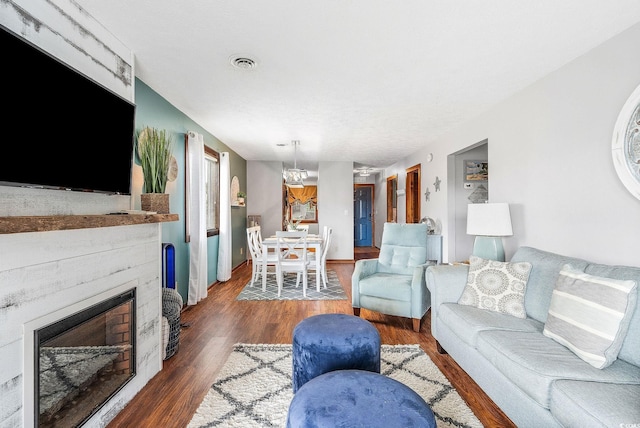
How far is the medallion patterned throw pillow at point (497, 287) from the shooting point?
2201 millimetres

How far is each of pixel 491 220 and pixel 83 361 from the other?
323 cm

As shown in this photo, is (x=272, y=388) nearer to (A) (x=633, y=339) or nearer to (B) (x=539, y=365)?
(B) (x=539, y=365)

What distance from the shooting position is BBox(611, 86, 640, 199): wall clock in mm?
1850

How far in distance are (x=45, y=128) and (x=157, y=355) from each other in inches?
67.2

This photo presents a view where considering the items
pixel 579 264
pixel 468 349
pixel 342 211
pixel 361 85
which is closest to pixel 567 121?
pixel 579 264

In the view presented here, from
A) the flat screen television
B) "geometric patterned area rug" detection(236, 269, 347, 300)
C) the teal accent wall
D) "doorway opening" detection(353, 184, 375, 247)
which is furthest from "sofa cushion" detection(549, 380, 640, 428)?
"doorway opening" detection(353, 184, 375, 247)

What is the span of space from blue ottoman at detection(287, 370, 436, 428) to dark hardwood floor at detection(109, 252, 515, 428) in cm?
89

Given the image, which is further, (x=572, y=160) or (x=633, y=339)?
(x=572, y=160)

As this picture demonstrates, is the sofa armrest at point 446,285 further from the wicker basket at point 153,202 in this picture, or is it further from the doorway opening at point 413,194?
the doorway opening at point 413,194

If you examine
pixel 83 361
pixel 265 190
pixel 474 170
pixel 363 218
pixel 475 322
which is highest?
pixel 474 170

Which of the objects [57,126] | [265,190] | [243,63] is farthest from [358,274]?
[265,190]

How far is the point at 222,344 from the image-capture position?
2717mm

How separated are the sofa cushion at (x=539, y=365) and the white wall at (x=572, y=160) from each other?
86 cm

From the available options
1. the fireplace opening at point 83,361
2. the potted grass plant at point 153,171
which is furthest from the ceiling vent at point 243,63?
the fireplace opening at point 83,361
